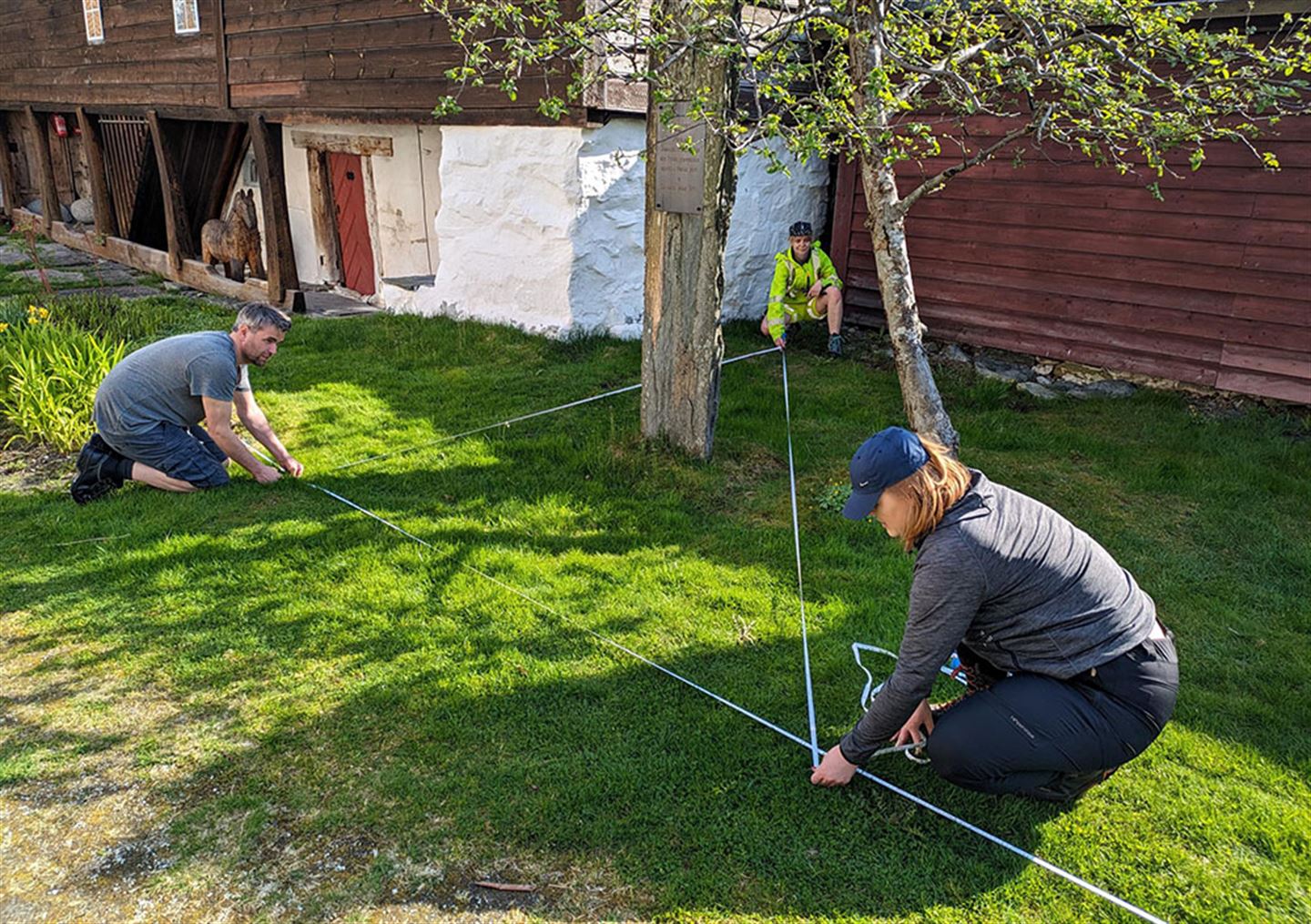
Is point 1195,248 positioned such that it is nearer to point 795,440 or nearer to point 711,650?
point 795,440

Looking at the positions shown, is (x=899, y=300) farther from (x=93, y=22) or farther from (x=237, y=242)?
(x=93, y=22)

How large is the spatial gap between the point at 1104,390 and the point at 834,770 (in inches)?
241

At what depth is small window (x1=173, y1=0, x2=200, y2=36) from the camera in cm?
1249

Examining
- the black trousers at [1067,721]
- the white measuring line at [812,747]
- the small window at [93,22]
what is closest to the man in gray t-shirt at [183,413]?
→ the white measuring line at [812,747]

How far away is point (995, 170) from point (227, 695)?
7563 mm

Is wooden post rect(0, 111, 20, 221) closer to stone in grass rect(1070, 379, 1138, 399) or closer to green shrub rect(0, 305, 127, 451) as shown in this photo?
green shrub rect(0, 305, 127, 451)

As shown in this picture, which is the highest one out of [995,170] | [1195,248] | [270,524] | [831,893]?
[995,170]

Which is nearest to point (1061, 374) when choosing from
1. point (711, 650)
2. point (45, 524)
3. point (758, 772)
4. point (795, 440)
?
point (795, 440)

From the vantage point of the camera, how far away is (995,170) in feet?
27.5

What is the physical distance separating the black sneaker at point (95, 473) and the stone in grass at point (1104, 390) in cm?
722

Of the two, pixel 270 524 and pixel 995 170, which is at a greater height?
pixel 995 170

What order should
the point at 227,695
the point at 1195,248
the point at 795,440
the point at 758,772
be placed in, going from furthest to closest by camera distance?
the point at 1195,248 < the point at 795,440 < the point at 227,695 < the point at 758,772

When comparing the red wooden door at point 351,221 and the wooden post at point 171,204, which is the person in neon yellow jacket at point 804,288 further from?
the wooden post at point 171,204

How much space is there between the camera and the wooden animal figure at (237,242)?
12.1 metres
